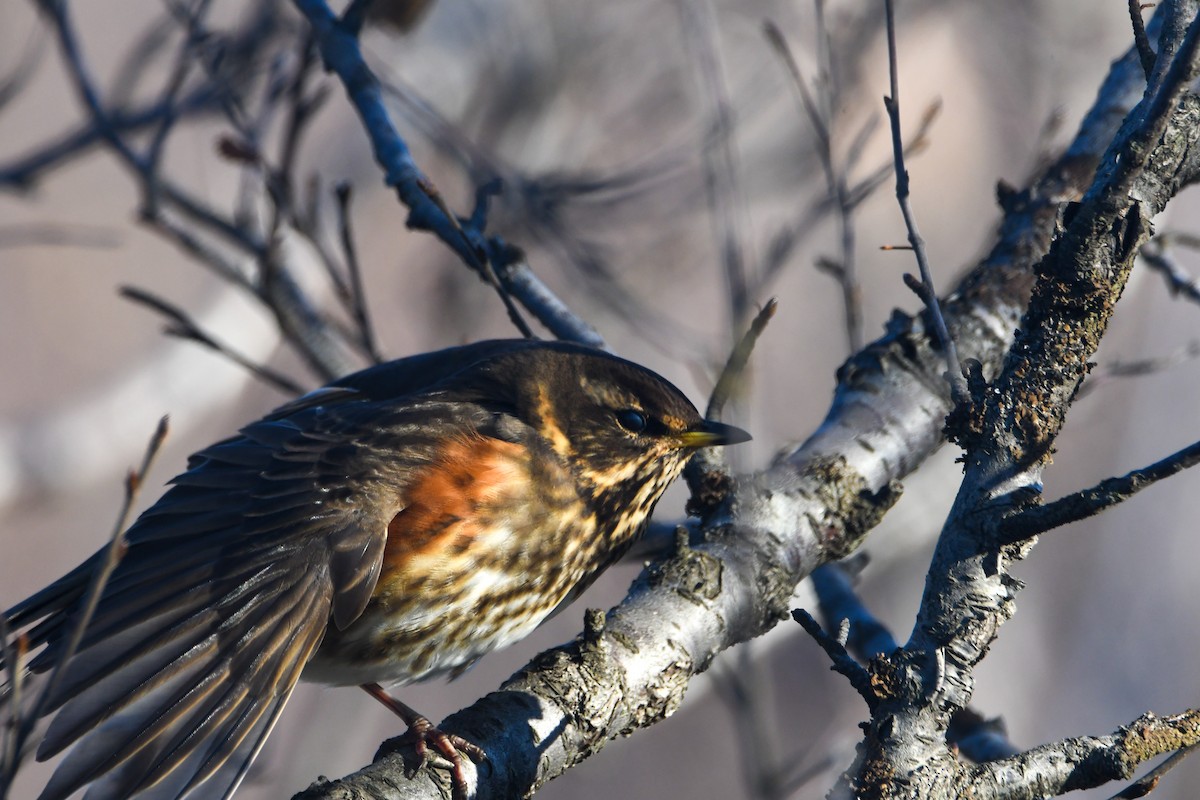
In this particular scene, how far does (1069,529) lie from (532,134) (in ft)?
18.8

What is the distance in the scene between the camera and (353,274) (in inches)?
150

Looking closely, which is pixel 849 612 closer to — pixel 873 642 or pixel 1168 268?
pixel 873 642

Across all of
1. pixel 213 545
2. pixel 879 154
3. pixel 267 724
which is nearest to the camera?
pixel 267 724

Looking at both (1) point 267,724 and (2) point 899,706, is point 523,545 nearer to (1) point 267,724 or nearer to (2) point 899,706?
(1) point 267,724

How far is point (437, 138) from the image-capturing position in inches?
213

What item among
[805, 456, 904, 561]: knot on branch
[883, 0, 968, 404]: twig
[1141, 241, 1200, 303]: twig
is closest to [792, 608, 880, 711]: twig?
[883, 0, 968, 404]: twig

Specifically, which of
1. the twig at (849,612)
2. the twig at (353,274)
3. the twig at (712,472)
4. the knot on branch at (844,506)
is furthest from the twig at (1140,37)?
the twig at (353,274)

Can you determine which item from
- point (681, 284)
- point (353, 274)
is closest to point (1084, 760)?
point (353, 274)

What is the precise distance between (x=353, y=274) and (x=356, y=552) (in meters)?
1.25

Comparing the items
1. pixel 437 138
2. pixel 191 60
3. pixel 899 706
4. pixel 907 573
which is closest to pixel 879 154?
pixel 907 573

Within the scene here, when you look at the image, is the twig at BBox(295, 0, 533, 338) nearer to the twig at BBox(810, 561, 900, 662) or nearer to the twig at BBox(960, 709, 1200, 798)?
the twig at BBox(810, 561, 900, 662)

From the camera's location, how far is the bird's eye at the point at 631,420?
3529 mm

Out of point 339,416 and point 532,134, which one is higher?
point 532,134

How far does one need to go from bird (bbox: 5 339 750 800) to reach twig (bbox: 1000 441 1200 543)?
1208mm
